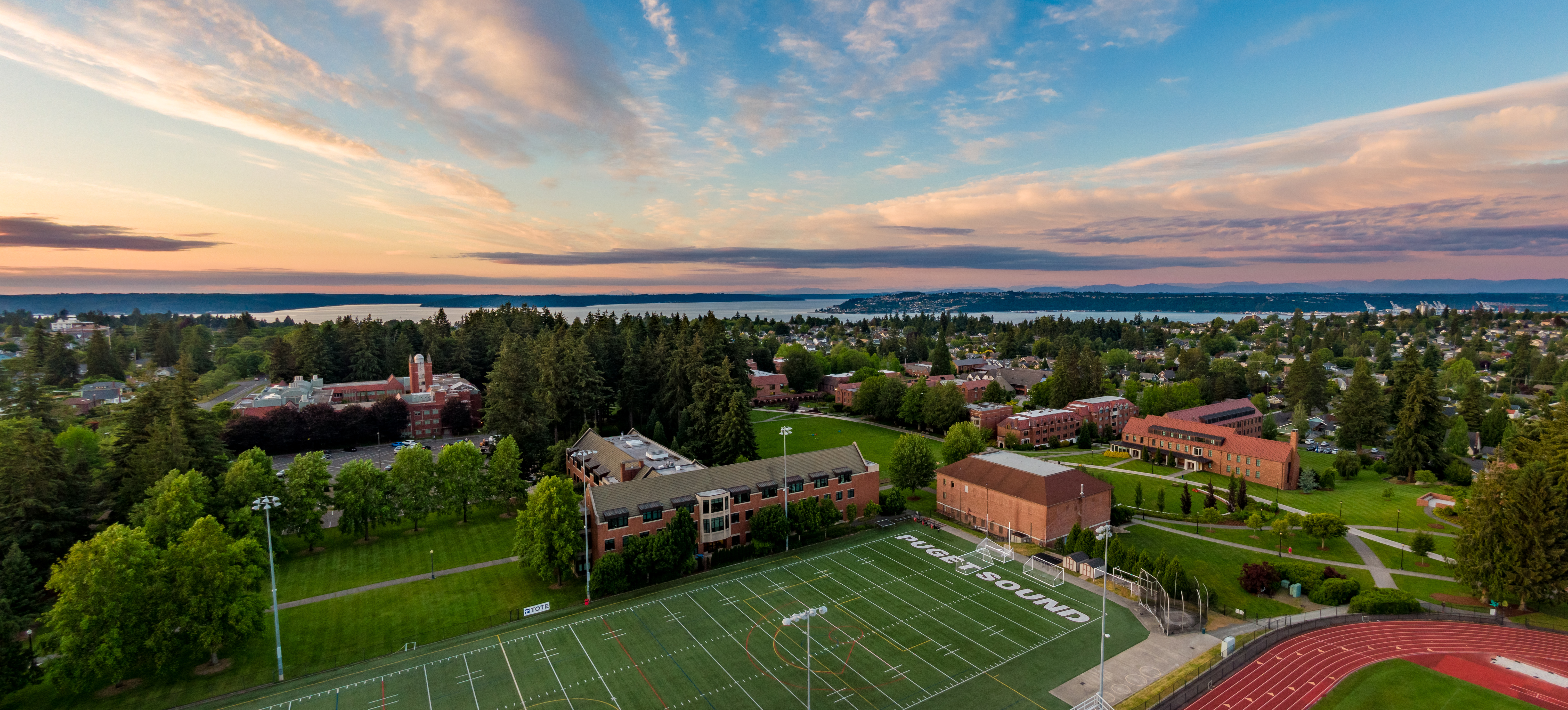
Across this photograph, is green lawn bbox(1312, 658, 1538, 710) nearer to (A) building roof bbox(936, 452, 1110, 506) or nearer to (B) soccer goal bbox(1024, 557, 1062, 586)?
(B) soccer goal bbox(1024, 557, 1062, 586)

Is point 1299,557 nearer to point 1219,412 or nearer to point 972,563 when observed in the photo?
point 972,563

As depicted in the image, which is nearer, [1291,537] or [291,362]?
[1291,537]

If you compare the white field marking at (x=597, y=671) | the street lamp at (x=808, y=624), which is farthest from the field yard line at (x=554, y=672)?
the street lamp at (x=808, y=624)

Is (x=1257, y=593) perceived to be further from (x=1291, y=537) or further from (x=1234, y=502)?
(x=1234, y=502)

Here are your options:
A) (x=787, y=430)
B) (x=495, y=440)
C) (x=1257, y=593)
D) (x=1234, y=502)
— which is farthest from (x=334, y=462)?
(x=1234, y=502)

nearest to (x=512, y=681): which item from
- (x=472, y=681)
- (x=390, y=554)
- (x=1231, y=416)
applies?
(x=472, y=681)
